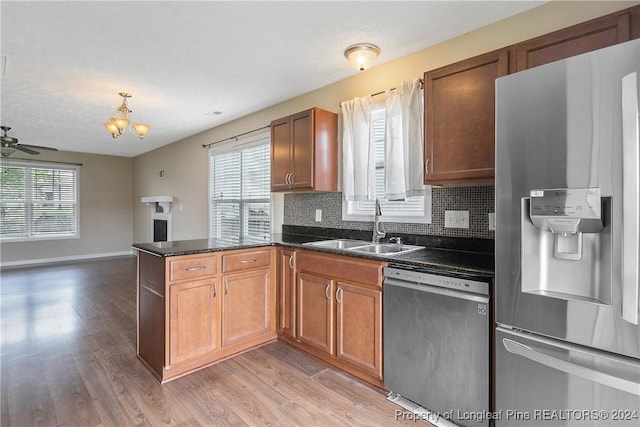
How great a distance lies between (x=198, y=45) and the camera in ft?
8.39

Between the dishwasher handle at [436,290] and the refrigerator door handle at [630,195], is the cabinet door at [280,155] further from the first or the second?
the refrigerator door handle at [630,195]

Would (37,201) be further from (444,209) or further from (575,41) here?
(575,41)

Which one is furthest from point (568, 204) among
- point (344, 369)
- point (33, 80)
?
point (33, 80)

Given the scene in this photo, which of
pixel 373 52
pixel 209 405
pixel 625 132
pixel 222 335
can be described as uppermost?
pixel 373 52

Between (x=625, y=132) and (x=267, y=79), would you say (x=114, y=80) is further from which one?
(x=625, y=132)

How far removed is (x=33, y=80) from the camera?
3.23 m

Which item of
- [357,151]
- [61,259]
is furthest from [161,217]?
[357,151]

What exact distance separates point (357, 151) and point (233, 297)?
65.8 inches

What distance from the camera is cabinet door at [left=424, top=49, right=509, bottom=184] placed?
75.9 inches

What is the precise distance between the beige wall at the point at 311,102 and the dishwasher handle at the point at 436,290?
1.73m

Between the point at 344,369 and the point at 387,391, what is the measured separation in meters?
0.36

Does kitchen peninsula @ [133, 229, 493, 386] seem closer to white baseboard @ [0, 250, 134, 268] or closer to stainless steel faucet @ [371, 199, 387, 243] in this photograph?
stainless steel faucet @ [371, 199, 387, 243]

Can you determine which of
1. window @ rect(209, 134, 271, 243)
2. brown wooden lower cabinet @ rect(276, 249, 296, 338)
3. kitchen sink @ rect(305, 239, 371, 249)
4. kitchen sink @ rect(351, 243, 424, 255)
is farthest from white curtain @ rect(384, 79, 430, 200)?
window @ rect(209, 134, 271, 243)

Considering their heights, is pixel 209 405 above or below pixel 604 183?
below
